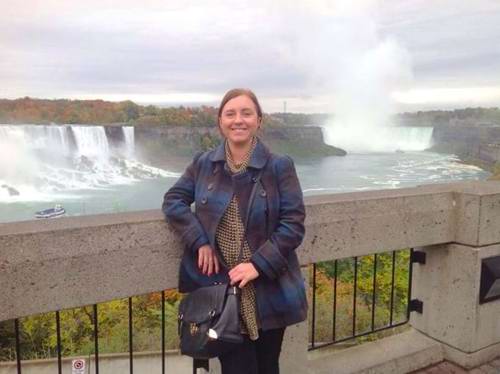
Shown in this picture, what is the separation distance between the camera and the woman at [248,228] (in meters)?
2.19

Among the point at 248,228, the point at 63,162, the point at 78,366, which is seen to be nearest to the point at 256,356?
the point at 248,228

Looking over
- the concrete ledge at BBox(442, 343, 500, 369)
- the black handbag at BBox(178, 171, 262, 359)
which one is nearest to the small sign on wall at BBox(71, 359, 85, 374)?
the black handbag at BBox(178, 171, 262, 359)

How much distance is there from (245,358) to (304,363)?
1.11 meters

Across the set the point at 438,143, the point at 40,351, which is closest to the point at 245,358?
the point at 40,351

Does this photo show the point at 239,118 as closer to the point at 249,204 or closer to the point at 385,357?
the point at 249,204

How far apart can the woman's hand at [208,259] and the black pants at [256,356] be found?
1.20 feet

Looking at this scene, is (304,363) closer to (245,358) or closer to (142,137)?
(245,358)

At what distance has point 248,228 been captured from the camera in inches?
86.4

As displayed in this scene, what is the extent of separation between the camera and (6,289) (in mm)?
2273

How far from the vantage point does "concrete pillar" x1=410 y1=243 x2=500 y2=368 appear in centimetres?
382

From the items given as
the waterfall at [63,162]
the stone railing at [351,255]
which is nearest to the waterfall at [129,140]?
the waterfall at [63,162]

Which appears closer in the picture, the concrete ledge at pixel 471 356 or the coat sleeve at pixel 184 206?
the coat sleeve at pixel 184 206

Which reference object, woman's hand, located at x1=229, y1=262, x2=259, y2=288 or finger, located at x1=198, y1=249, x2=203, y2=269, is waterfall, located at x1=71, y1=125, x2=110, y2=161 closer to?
finger, located at x1=198, y1=249, x2=203, y2=269

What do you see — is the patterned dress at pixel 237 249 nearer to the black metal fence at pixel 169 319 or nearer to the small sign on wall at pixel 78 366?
the small sign on wall at pixel 78 366
